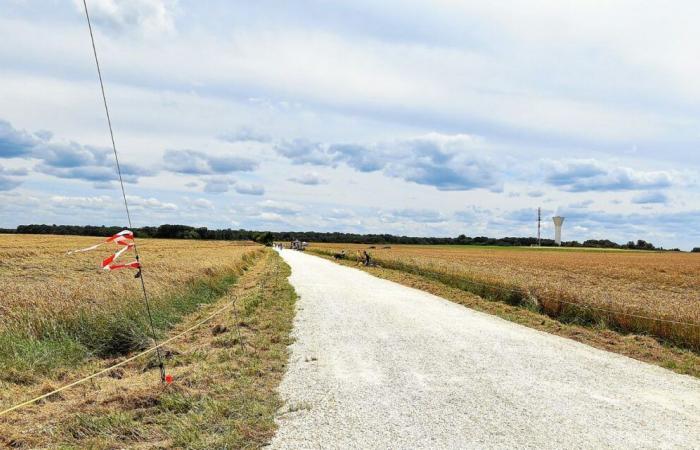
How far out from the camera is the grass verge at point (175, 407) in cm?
592

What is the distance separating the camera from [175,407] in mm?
6836

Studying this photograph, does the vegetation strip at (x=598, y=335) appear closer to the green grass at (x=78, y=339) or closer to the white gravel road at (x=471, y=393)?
the white gravel road at (x=471, y=393)

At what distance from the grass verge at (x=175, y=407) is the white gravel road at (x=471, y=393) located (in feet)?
1.40

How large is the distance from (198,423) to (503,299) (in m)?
15.7

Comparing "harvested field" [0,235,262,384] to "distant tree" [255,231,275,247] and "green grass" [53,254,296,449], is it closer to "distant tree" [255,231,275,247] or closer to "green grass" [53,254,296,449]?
"green grass" [53,254,296,449]

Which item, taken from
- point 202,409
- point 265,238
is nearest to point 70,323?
point 202,409

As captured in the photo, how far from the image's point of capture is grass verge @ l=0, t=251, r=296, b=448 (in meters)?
5.92

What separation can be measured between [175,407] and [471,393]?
4.18 m

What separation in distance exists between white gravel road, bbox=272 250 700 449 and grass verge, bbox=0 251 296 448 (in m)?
0.43

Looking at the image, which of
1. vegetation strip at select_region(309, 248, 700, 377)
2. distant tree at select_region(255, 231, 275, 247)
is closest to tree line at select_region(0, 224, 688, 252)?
distant tree at select_region(255, 231, 275, 247)

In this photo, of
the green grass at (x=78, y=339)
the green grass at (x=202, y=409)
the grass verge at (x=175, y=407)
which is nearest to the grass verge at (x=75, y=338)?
the green grass at (x=78, y=339)

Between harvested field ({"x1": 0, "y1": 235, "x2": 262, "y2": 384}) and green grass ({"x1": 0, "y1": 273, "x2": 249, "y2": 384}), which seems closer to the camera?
green grass ({"x1": 0, "y1": 273, "x2": 249, "y2": 384})

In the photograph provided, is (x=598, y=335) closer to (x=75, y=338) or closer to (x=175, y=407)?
(x=175, y=407)

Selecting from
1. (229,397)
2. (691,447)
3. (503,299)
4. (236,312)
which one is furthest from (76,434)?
(503,299)
